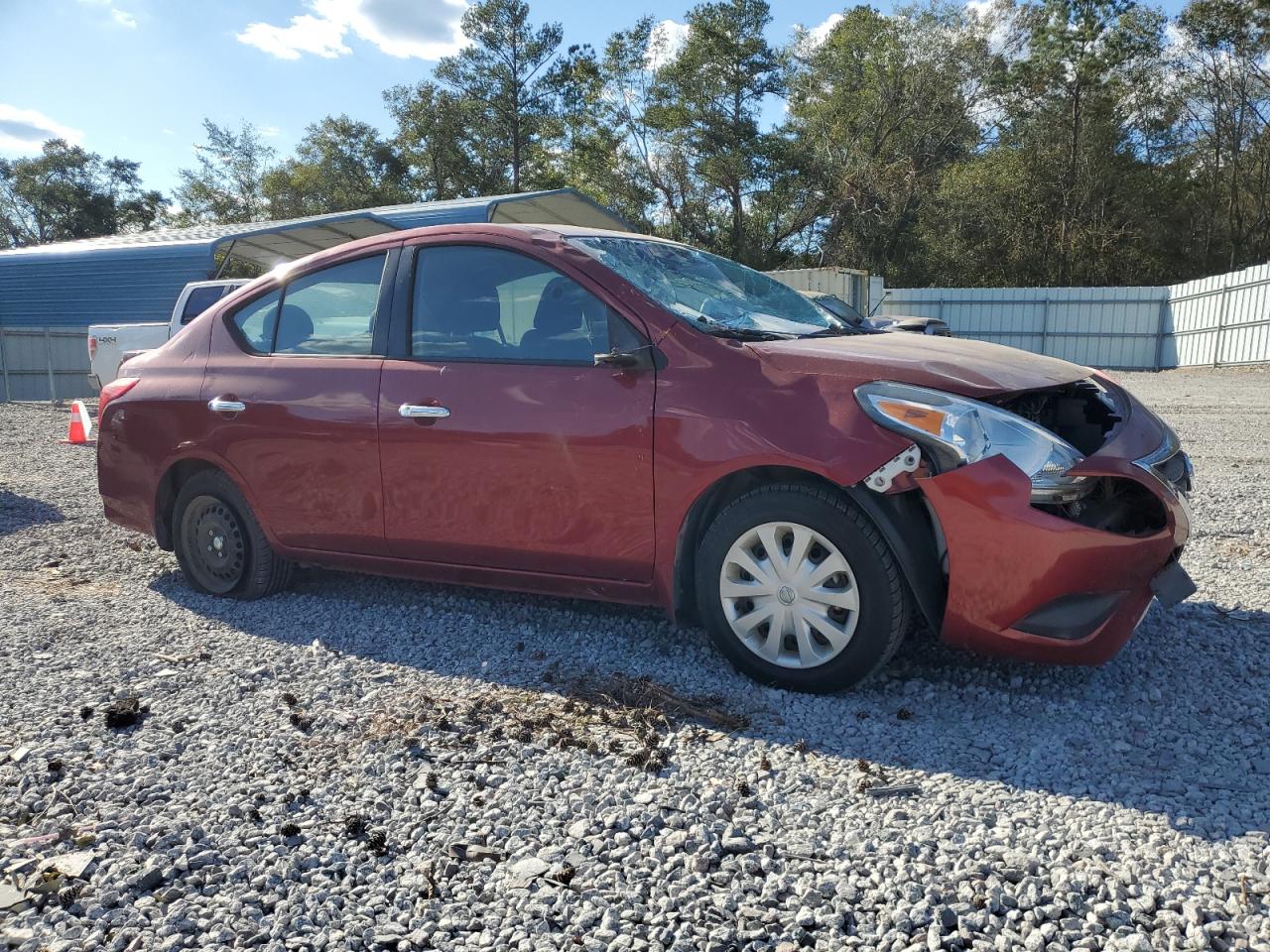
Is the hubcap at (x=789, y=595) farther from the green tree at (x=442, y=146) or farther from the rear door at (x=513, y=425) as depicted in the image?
the green tree at (x=442, y=146)

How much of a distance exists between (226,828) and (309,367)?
89.8 inches

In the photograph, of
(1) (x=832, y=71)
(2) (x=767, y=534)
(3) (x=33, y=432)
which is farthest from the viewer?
(1) (x=832, y=71)

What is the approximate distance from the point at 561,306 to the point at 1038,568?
200 cm

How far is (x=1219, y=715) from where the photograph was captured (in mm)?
3113

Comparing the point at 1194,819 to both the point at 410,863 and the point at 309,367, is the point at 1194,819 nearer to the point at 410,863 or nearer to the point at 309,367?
the point at 410,863

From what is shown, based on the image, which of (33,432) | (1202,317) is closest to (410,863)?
(33,432)

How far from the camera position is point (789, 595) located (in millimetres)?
3295

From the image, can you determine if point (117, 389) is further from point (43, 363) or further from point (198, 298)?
point (43, 363)

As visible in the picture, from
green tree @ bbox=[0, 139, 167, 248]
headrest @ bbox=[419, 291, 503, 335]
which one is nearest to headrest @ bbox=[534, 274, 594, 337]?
headrest @ bbox=[419, 291, 503, 335]

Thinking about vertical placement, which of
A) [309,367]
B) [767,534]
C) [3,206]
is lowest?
[767,534]

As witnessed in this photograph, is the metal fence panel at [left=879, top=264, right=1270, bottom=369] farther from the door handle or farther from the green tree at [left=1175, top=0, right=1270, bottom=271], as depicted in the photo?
the door handle

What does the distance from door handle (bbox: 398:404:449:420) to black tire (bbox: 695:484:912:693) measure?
123cm

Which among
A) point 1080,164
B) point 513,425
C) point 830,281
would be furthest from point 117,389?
point 1080,164

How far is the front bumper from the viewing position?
299cm
